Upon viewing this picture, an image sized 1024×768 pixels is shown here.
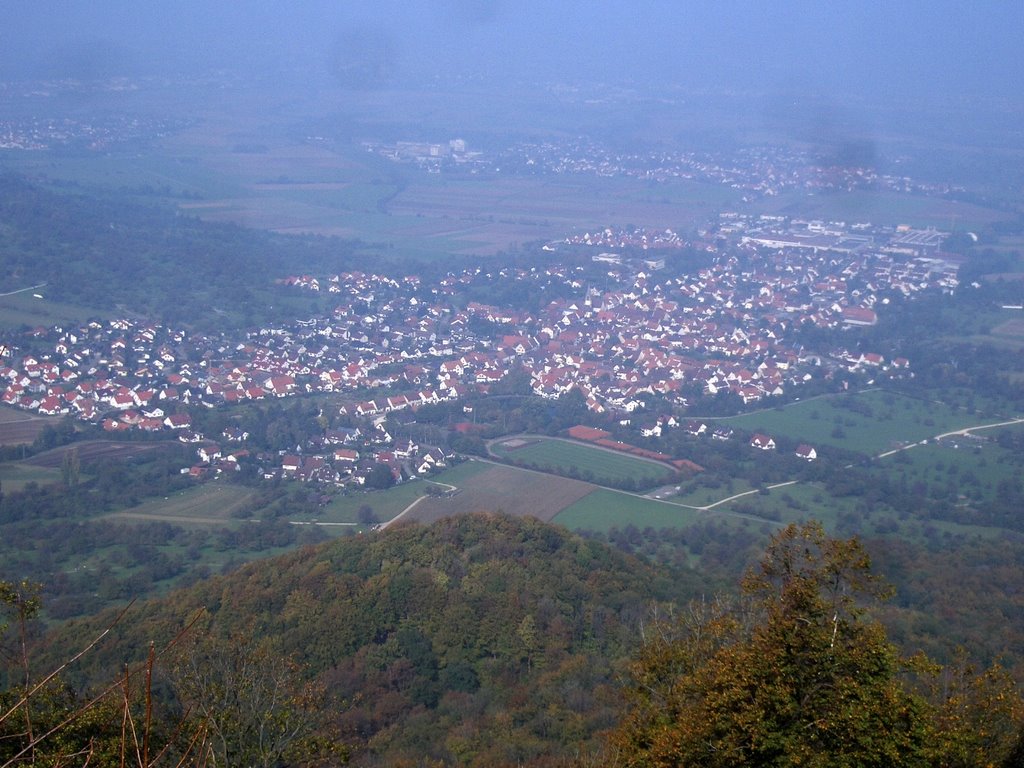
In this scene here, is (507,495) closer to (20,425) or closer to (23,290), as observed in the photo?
(20,425)

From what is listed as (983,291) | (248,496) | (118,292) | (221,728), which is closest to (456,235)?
(118,292)

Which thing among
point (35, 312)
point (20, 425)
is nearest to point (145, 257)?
point (35, 312)

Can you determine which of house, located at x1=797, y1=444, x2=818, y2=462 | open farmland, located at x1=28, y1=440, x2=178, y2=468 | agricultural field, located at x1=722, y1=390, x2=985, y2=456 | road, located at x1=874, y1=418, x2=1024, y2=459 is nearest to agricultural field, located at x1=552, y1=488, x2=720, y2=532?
house, located at x1=797, y1=444, x2=818, y2=462

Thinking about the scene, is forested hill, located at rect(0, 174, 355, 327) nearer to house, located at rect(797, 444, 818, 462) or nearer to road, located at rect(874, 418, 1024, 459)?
house, located at rect(797, 444, 818, 462)

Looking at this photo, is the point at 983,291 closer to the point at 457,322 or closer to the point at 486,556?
the point at 457,322

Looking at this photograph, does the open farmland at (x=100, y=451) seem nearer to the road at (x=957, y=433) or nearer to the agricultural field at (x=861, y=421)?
the agricultural field at (x=861, y=421)

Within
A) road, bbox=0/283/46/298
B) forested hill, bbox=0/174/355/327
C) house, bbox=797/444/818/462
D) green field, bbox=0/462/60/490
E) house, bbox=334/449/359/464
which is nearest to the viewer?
green field, bbox=0/462/60/490

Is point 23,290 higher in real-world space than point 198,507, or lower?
higher
